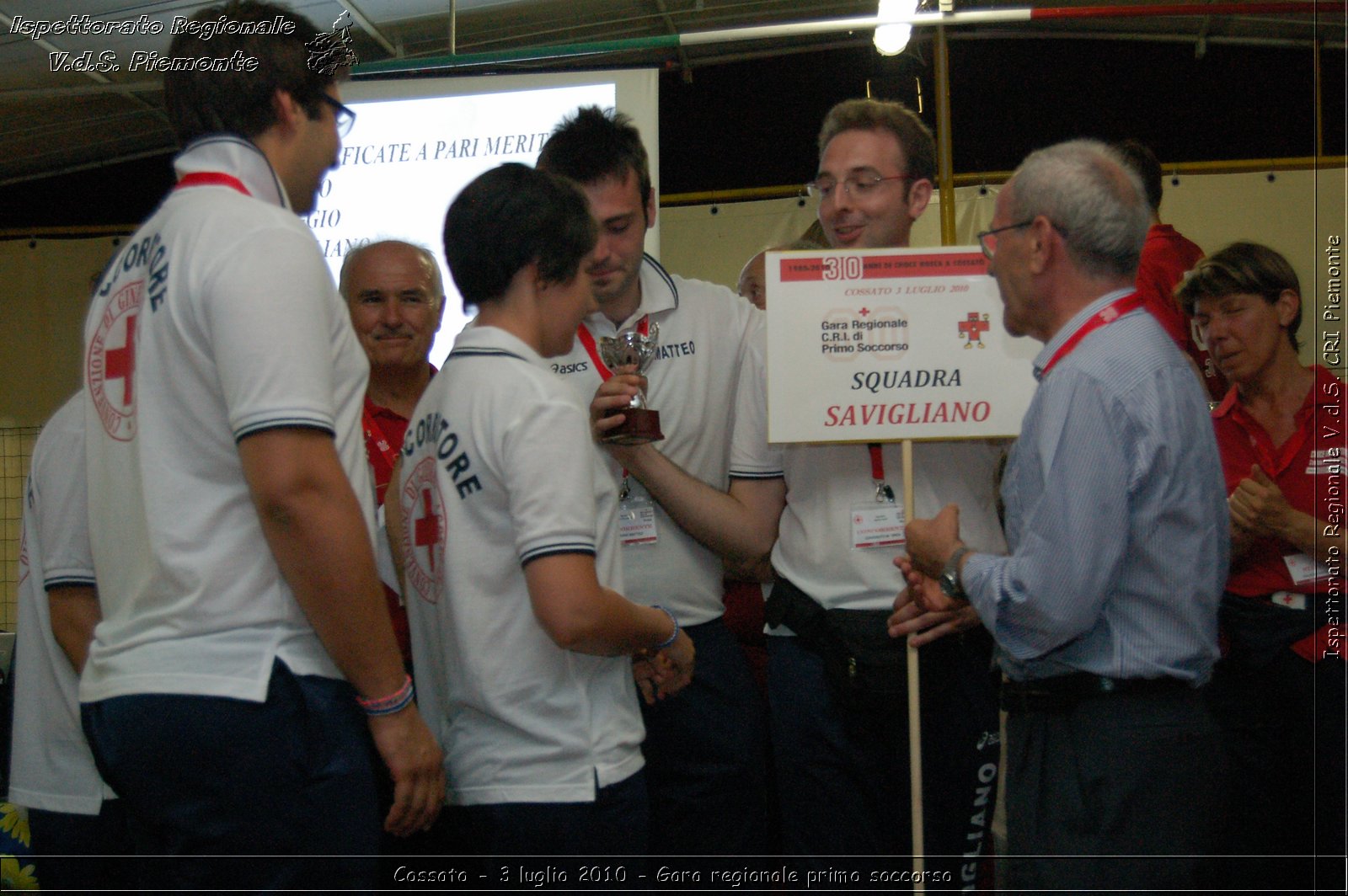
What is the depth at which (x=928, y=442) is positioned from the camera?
2.49 metres

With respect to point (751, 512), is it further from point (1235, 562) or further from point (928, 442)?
point (1235, 562)

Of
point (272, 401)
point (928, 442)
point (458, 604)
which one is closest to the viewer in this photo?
point (272, 401)

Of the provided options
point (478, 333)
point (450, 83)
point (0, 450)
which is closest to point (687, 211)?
point (450, 83)

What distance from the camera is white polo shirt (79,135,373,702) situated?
1548 mm

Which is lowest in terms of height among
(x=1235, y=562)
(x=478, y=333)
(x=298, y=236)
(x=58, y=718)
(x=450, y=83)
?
(x=58, y=718)

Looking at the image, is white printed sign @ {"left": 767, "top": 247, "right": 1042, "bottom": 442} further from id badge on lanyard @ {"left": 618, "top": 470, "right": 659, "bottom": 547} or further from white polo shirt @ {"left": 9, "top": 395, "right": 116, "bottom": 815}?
white polo shirt @ {"left": 9, "top": 395, "right": 116, "bottom": 815}

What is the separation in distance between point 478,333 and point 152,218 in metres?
0.54

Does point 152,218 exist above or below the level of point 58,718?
above

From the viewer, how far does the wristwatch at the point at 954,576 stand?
2.03 m

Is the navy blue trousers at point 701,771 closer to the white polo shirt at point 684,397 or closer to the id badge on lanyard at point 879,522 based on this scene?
the white polo shirt at point 684,397

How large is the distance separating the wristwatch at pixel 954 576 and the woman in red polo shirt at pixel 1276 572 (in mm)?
1131

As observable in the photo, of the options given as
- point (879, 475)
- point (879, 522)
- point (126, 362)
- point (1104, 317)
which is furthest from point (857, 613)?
point (126, 362)

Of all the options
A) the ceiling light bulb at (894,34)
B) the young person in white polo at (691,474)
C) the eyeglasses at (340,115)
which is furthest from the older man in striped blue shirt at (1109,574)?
the ceiling light bulb at (894,34)

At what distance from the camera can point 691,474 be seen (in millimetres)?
2561
